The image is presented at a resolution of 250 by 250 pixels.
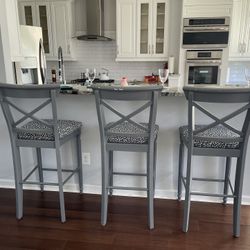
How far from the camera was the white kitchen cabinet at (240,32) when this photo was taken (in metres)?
3.98

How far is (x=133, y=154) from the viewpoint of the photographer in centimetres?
224

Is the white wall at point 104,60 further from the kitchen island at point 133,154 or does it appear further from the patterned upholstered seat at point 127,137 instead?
the patterned upholstered seat at point 127,137

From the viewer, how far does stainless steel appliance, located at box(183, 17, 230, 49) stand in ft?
12.7

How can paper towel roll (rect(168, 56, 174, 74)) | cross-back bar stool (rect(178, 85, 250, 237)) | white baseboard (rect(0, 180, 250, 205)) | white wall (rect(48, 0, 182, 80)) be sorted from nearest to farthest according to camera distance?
cross-back bar stool (rect(178, 85, 250, 237)), white baseboard (rect(0, 180, 250, 205)), paper towel roll (rect(168, 56, 174, 74)), white wall (rect(48, 0, 182, 80))

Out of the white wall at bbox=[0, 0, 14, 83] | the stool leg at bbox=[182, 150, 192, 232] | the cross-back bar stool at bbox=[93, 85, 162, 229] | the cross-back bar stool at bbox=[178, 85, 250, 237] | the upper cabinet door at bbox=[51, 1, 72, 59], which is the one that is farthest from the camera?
the upper cabinet door at bbox=[51, 1, 72, 59]

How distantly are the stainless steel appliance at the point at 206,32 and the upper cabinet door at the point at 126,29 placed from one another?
0.89 metres

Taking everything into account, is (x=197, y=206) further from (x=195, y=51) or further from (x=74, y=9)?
(x=74, y=9)

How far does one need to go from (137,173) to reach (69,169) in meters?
0.64

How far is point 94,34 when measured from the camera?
178 inches

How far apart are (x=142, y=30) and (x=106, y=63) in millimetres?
926

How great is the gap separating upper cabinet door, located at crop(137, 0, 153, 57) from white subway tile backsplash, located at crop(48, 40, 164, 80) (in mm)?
303

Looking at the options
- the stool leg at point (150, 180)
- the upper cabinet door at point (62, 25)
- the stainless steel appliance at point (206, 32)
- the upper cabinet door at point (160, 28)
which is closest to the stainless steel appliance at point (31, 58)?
the upper cabinet door at point (62, 25)

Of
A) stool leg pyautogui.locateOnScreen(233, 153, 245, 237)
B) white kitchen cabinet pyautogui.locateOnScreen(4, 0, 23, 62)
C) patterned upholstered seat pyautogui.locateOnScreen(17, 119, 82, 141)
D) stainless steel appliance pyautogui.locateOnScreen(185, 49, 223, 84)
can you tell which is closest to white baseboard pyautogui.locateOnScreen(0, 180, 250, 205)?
stool leg pyautogui.locateOnScreen(233, 153, 245, 237)

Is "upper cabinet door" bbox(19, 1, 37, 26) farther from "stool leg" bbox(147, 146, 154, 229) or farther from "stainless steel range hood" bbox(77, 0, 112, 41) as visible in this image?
"stool leg" bbox(147, 146, 154, 229)
